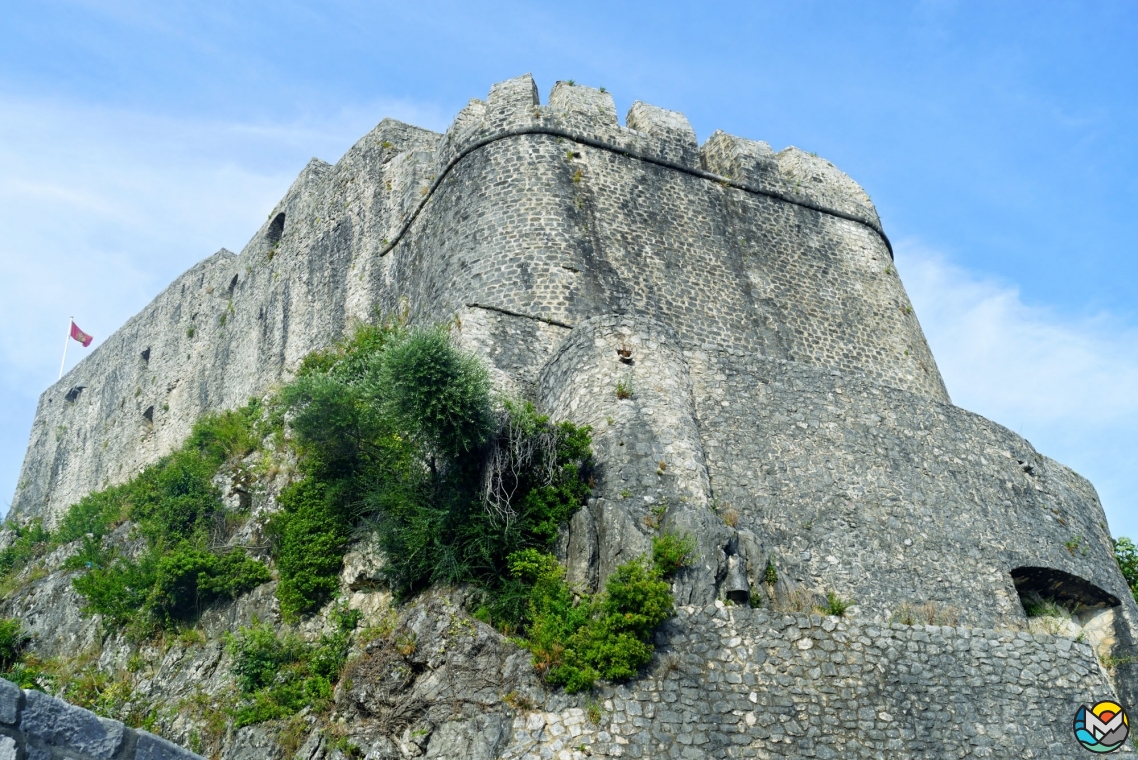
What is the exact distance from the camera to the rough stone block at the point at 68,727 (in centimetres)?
482

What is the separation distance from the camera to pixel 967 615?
1367cm

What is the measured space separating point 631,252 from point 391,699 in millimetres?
9738

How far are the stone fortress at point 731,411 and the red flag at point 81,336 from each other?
546 inches

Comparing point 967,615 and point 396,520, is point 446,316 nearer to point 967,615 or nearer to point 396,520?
point 396,520

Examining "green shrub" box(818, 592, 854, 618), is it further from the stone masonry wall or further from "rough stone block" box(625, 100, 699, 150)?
"rough stone block" box(625, 100, 699, 150)

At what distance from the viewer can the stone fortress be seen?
10.6 meters

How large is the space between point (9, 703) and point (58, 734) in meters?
0.28

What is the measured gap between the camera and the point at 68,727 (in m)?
4.92

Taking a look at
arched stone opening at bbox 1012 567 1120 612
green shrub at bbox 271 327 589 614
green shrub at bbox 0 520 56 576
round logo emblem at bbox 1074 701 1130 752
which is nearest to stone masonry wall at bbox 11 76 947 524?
green shrub at bbox 271 327 589 614

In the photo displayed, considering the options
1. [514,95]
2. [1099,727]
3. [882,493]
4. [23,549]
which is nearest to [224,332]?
[23,549]

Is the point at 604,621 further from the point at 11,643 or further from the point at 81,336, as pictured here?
the point at 81,336

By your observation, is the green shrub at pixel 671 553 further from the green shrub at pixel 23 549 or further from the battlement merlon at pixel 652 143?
the green shrub at pixel 23 549

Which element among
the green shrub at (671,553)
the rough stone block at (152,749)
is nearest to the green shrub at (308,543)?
the green shrub at (671,553)

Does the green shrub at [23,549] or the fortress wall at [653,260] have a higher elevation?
the fortress wall at [653,260]
